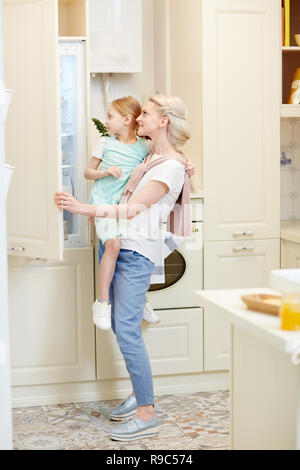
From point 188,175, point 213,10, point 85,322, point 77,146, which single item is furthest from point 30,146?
point 213,10

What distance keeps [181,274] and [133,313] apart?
0.53m

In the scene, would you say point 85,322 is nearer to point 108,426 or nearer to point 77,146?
point 108,426

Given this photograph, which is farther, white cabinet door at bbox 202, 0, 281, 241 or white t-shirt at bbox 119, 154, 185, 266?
white cabinet door at bbox 202, 0, 281, 241

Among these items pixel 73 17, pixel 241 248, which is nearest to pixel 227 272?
pixel 241 248

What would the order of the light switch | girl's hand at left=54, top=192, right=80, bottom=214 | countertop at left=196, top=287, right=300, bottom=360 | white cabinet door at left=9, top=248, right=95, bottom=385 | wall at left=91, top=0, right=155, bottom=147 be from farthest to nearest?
wall at left=91, top=0, right=155, bottom=147 → white cabinet door at left=9, top=248, right=95, bottom=385 → girl's hand at left=54, top=192, right=80, bottom=214 → the light switch → countertop at left=196, top=287, right=300, bottom=360

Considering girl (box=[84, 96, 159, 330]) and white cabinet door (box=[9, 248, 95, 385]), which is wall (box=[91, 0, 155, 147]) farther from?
white cabinet door (box=[9, 248, 95, 385])

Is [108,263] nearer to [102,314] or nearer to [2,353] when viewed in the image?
[102,314]

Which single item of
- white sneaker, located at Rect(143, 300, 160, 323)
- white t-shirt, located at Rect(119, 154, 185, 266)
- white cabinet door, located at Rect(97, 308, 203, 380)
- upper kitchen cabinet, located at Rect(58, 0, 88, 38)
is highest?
upper kitchen cabinet, located at Rect(58, 0, 88, 38)

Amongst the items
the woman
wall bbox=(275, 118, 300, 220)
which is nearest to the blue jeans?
the woman

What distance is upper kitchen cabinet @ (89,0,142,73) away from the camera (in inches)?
141

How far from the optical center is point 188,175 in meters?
3.03

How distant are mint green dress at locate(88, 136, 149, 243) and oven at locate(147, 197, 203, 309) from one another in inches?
17.5

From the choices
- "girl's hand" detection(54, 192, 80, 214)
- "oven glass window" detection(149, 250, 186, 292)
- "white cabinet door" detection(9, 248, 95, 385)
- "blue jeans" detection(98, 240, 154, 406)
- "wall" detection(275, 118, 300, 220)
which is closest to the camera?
"girl's hand" detection(54, 192, 80, 214)

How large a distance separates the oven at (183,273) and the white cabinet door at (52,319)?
13.6 inches
